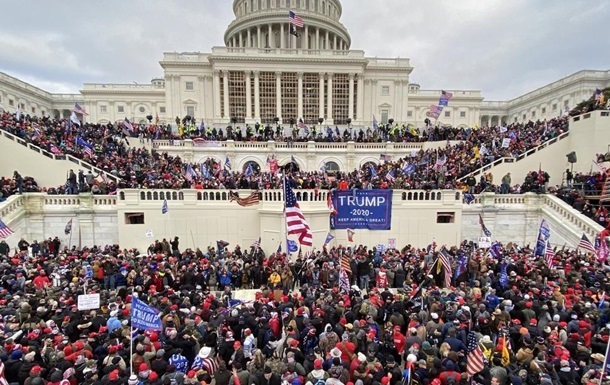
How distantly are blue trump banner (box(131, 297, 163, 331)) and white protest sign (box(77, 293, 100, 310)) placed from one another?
6.01 feet

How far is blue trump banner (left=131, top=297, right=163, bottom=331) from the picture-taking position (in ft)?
23.3

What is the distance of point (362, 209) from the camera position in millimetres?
16859

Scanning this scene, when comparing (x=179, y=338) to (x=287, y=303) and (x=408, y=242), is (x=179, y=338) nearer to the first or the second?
(x=287, y=303)

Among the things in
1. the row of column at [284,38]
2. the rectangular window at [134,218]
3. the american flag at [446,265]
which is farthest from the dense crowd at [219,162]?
the row of column at [284,38]

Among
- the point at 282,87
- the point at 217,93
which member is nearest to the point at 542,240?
the point at 282,87

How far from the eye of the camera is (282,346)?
788cm

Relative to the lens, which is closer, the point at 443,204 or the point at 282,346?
the point at 282,346

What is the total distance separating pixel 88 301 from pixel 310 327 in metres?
5.78

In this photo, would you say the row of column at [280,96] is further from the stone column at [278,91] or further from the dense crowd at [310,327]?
the dense crowd at [310,327]

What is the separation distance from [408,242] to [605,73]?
72331 millimetres

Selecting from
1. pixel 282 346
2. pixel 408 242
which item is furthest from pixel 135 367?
pixel 408 242

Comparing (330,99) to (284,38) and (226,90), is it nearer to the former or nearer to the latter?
(226,90)

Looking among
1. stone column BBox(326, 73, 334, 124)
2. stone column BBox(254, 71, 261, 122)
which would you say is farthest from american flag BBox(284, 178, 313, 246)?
stone column BBox(326, 73, 334, 124)

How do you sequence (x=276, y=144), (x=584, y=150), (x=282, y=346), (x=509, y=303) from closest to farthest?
(x=282, y=346)
(x=509, y=303)
(x=584, y=150)
(x=276, y=144)
